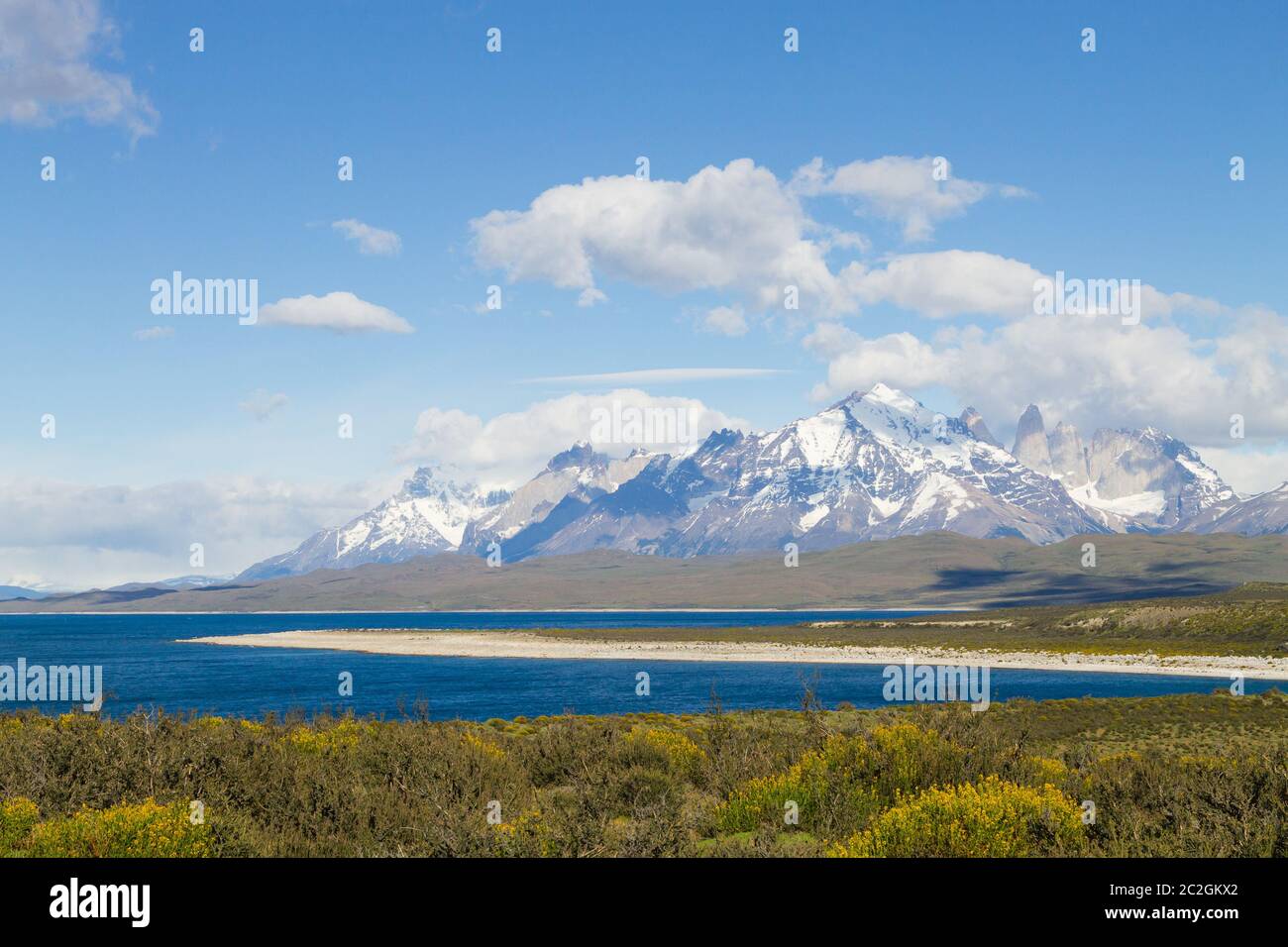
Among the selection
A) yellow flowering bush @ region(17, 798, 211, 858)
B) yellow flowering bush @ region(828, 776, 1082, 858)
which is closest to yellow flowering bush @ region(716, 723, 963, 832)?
yellow flowering bush @ region(828, 776, 1082, 858)

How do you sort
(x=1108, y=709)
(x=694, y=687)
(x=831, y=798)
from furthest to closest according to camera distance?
1. (x=694, y=687)
2. (x=1108, y=709)
3. (x=831, y=798)
